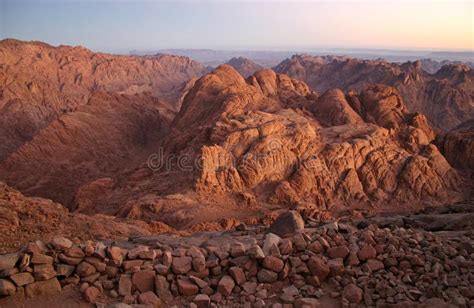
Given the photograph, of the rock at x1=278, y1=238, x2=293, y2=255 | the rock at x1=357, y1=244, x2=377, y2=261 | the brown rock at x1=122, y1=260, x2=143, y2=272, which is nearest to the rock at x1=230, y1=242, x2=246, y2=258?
the rock at x1=278, y1=238, x2=293, y2=255

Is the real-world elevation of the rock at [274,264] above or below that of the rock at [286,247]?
below

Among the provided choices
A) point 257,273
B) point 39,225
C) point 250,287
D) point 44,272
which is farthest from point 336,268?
point 39,225

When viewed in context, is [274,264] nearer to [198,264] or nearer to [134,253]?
[198,264]

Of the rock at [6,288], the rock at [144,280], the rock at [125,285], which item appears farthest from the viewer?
the rock at [144,280]

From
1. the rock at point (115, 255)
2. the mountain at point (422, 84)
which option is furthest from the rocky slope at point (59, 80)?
the rock at point (115, 255)

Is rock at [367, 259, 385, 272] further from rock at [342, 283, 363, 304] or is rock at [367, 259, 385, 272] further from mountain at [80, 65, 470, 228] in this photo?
mountain at [80, 65, 470, 228]

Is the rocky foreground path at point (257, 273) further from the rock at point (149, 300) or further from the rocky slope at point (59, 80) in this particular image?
the rocky slope at point (59, 80)

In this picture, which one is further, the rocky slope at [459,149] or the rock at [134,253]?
the rocky slope at [459,149]

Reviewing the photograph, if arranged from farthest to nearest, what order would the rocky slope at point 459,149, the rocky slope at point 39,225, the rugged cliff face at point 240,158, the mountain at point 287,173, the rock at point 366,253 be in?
the rocky slope at point 459,149, the rugged cliff face at point 240,158, the mountain at point 287,173, the rocky slope at point 39,225, the rock at point 366,253

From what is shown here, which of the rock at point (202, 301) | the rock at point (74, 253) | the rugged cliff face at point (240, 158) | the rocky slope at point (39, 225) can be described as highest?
the rock at point (74, 253)
